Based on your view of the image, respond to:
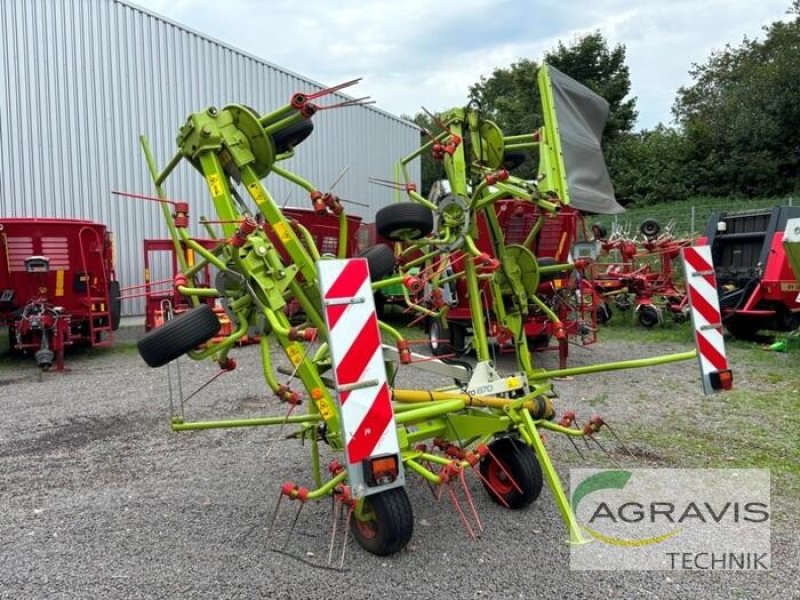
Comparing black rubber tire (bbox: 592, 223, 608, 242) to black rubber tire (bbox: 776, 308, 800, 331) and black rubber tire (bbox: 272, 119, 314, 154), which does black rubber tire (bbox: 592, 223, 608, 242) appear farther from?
black rubber tire (bbox: 776, 308, 800, 331)

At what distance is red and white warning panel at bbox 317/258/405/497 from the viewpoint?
8.66 ft

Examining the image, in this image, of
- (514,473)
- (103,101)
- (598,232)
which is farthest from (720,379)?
(103,101)

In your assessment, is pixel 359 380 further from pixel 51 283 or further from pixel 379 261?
pixel 51 283

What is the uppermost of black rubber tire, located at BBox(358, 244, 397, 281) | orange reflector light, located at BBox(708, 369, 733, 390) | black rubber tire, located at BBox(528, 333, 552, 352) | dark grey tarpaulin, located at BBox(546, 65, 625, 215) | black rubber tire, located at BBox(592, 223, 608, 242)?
dark grey tarpaulin, located at BBox(546, 65, 625, 215)

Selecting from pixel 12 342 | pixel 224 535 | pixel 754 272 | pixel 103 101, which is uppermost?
pixel 103 101

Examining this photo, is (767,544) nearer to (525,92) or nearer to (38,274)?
(38,274)

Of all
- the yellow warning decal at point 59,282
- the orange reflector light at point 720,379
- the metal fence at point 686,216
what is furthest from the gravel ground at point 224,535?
the metal fence at point 686,216

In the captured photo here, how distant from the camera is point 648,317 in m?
11.3

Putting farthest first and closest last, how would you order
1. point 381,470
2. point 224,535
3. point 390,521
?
1. point 224,535
2. point 390,521
3. point 381,470

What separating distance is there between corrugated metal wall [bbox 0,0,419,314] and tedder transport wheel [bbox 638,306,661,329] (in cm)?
668

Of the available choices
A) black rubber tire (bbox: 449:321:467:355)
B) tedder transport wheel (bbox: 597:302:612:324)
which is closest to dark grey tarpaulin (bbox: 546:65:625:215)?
black rubber tire (bbox: 449:321:467:355)

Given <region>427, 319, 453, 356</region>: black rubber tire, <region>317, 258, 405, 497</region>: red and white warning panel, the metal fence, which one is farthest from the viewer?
the metal fence

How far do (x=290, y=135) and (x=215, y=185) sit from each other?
500 mm

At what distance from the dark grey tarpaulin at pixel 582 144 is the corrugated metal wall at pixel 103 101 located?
8.57 m
